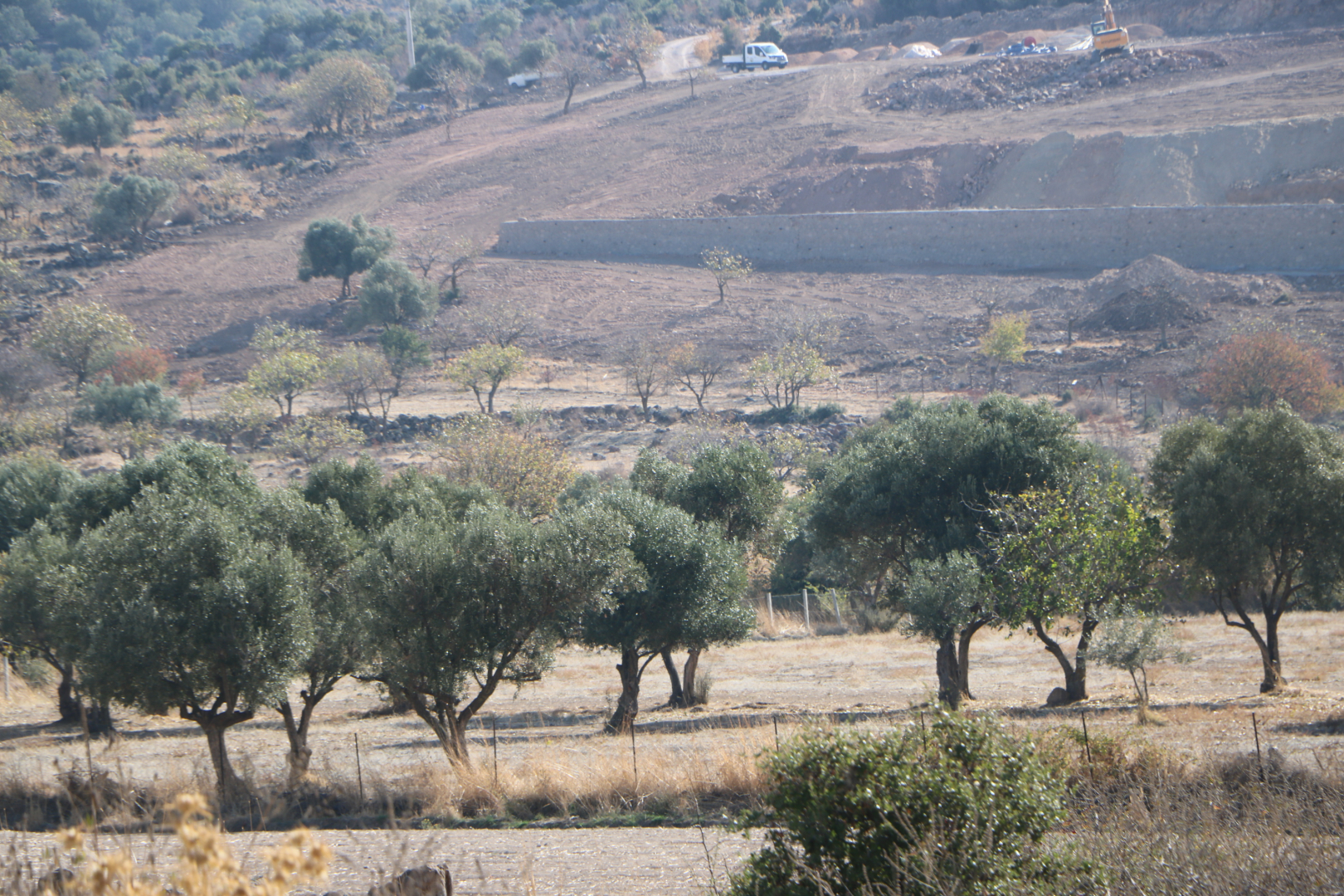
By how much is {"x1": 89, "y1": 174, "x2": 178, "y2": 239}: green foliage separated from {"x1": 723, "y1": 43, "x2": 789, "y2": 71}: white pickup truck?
53583 mm

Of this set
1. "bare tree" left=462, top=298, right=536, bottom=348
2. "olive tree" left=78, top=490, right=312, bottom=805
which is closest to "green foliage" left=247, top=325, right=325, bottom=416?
"bare tree" left=462, top=298, right=536, bottom=348

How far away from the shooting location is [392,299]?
2419 inches

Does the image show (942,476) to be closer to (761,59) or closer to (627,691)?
(627,691)

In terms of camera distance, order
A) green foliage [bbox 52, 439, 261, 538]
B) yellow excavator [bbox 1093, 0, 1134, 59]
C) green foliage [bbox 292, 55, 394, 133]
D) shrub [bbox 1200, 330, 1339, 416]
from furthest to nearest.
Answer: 1. green foliage [bbox 292, 55, 394, 133]
2. yellow excavator [bbox 1093, 0, 1134, 59]
3. shrub [bbox 1200, 330, 1339, 416]
4. green foliage [bbox 52, 439, 261, 538]

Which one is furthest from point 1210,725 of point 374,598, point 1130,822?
point 374,598

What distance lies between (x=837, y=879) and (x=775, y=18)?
427 ft

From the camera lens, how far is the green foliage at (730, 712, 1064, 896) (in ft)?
19.0

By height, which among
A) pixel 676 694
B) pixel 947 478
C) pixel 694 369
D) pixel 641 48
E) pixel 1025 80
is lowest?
pixel 676 694

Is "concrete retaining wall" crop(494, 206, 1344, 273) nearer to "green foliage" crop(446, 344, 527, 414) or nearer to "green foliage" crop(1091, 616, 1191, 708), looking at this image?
"green foliage" crop(446, 344, 527, 414)

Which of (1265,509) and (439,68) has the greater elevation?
(439,68)

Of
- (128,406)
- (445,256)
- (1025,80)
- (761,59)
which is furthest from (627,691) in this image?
(761,59)

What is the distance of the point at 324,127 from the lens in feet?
305

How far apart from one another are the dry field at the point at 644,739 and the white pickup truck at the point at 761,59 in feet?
267

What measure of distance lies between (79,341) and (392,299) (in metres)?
16.9
